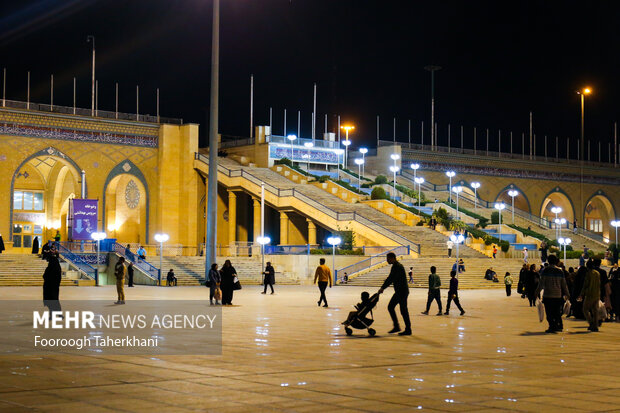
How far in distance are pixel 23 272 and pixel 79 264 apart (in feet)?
8.78

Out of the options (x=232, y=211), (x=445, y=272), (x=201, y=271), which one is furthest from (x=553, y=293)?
(x=232, y=211)

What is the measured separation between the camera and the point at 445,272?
3750 centimetres

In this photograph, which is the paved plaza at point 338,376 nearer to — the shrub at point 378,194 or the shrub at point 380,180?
the shrub at point 378,194

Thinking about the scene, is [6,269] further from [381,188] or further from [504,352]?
[504,352]

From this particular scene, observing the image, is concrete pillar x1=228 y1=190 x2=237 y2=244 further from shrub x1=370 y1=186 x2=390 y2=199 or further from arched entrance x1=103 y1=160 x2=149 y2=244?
shrub x1=370 y1=186 x2=390 y2=199

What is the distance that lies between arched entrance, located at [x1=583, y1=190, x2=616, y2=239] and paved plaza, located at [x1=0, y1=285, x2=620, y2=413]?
62.3 m

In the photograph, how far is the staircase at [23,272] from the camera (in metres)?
34.0

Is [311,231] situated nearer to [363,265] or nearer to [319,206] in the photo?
→ [319,206]

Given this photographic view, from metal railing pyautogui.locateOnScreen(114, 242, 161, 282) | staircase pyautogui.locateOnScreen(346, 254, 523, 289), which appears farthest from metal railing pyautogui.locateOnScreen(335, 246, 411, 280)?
metal railing pyautogui.locateOnScreen(114, 242, 161, 282)

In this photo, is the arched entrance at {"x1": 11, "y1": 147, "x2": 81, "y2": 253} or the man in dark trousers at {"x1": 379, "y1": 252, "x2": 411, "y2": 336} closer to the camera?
the man in dark trousers at {"x1": 379, "y1": 252, "x2": 411, "y2": 336}

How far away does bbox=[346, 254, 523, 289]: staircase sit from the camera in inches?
1428

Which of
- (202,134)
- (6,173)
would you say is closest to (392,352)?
(6,173)

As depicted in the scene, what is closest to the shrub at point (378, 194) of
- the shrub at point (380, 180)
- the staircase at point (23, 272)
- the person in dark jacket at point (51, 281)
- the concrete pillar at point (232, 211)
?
the shrub at point (380, 180)

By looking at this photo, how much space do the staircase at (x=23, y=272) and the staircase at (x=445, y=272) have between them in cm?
1184
